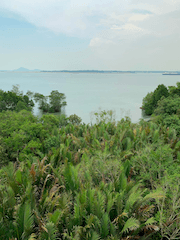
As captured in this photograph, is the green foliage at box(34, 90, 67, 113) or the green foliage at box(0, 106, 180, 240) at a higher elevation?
the green foliage at box(34, 90, 67, 113)

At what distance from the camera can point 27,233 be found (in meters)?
5.45

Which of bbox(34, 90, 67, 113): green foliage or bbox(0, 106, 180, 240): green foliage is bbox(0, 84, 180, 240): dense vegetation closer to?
bbox(0, 106, 180, 240): green foliage

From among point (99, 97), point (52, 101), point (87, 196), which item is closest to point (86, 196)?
point (87, 196)

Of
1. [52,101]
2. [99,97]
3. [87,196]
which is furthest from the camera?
[99,97]

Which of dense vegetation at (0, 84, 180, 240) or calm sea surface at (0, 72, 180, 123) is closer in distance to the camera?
dense vegetation at (0, 84, 180, 240)

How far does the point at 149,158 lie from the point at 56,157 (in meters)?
5.81

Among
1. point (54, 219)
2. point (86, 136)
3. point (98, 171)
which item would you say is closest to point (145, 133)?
point (86, 136)

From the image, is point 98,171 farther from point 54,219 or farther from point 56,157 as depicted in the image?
point 56,157

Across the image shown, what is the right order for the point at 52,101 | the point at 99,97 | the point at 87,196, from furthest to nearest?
the point at 99,97
the point at 52,101
the point at 87,196

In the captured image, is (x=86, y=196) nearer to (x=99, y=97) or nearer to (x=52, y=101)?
(x=52, y=101)

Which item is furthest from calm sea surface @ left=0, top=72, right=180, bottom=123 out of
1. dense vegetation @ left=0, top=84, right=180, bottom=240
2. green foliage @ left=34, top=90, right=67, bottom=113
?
dense vegetation @ left=0, top=84, right=180, bottom=240

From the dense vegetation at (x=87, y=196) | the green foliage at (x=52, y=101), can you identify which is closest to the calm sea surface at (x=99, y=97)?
the green foliage at (x=52, y=101)

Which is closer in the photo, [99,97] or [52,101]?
[52,101]

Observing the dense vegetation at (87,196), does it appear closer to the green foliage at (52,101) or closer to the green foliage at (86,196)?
the green foliage at (86,196)
